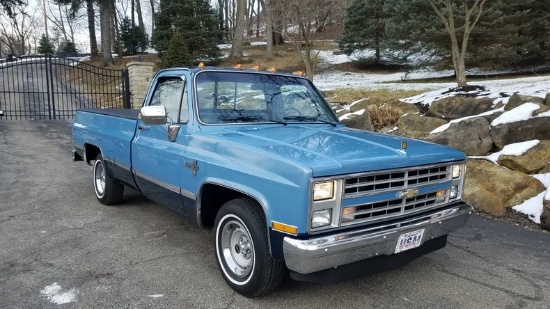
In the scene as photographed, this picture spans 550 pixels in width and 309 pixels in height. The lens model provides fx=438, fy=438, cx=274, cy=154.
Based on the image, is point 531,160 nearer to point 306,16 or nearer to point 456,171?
point 456,171

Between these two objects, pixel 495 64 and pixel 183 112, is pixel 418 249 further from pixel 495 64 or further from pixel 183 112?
pixel 495 64

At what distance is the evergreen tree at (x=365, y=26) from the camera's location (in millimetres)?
26906

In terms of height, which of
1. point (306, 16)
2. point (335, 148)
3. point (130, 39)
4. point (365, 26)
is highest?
point (130, 39)

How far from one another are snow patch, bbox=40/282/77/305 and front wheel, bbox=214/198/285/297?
1.18 metres

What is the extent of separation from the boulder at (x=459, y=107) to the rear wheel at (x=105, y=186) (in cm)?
690

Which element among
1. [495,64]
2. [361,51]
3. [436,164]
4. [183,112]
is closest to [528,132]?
[436,164]

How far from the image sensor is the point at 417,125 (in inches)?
344

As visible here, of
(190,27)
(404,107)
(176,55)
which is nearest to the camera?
(404,107)

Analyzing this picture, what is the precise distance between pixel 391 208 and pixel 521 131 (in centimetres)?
520

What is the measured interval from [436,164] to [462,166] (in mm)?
451

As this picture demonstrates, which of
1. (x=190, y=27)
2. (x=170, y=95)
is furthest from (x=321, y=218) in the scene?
(x=190, y=27)

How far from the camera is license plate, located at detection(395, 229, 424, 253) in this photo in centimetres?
321

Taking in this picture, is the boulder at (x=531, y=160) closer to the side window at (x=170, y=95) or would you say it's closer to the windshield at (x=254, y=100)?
the windshield at (x=254, y=100)

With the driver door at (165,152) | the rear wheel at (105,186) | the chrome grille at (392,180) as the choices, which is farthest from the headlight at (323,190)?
the rear wheel at (105,186)
